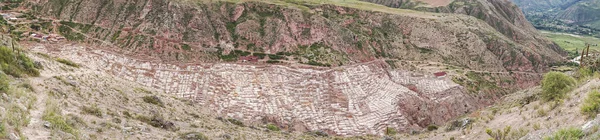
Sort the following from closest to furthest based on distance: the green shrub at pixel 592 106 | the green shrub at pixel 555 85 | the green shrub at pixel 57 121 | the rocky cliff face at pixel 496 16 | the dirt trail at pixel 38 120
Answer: the dirt trail at pixel 38 120
the green shrub at pixel 592 106
the green shrub at pixel 57 121
the green shrub at pixel 555 85
the rocky cliff face at pixel 496 16

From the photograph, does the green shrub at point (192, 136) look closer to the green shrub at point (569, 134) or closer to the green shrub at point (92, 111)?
the green shrub at point (92, 111)

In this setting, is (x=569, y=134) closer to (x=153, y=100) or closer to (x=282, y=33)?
(x=153, y=100)

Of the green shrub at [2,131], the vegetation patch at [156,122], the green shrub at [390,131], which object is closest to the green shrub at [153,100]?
the vegetation patch at [156,122]

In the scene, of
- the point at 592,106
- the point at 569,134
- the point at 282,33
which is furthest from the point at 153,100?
the point at 282,33

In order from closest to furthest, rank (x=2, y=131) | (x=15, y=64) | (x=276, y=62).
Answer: (x=2, y=131), (x=15, y=64), (x=276, y=62)

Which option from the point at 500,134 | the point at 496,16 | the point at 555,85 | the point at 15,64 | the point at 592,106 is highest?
the point at 15,64

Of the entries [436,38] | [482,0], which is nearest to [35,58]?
[436,38]

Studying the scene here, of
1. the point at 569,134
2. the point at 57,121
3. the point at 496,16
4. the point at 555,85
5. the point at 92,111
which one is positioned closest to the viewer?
the point at 569,134

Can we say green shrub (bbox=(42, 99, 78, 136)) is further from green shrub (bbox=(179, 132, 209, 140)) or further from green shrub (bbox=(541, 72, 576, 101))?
green shrub (bbox=(541, 72, 576, 101))

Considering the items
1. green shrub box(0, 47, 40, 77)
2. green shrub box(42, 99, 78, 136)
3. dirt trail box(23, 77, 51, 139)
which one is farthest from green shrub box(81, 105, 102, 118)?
green shrub box(0, 47, 40, 77)
